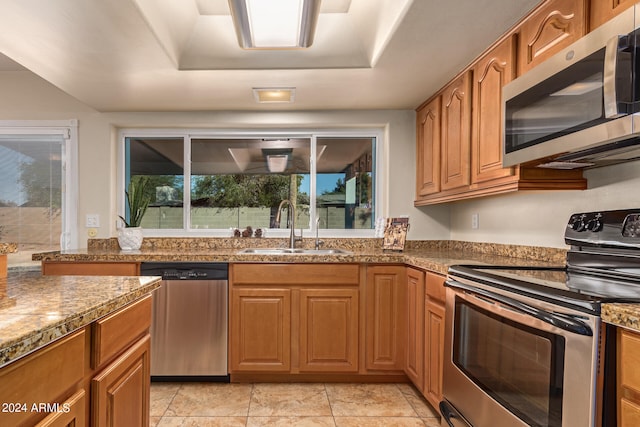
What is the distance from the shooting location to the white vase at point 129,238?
9.30 feet

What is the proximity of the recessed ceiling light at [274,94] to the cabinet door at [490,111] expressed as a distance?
122 cm

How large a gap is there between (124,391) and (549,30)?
2112 mm

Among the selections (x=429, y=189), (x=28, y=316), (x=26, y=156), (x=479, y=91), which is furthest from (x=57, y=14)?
(x=429, y=189)

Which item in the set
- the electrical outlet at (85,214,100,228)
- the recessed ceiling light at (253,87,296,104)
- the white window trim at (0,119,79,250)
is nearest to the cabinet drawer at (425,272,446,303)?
the recessed ceiling light at (253,87,296,104)

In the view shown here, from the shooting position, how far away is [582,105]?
48.6 inches

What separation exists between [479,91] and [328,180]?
1.51m

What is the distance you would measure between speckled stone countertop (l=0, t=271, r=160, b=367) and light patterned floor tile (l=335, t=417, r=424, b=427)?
1.37m

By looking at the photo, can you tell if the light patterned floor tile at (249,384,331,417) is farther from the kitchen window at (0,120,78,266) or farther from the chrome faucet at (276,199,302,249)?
the kitchen window at (0,120,78,266)

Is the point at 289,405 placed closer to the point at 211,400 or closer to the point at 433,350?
the point at 211,400

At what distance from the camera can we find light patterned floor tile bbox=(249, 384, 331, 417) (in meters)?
2.15

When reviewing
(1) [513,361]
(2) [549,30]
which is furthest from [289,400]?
(2) [549,30]

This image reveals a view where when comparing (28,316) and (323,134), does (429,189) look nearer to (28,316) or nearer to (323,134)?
(323,134)

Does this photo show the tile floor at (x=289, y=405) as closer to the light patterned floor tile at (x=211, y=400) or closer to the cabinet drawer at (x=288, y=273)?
the light patterned floor tile at (x=211, y=400)

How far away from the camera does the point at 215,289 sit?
249 cm
